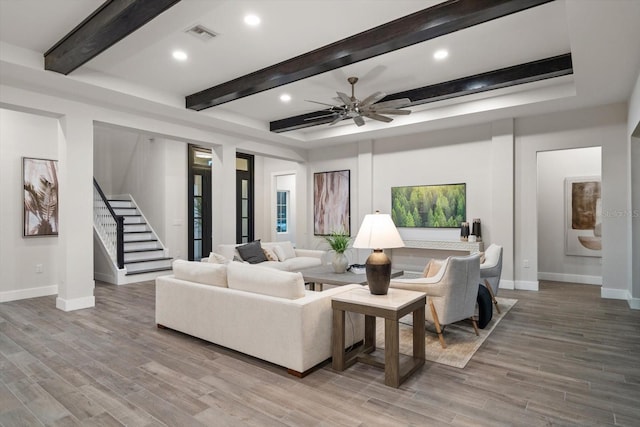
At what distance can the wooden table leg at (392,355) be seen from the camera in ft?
8.73

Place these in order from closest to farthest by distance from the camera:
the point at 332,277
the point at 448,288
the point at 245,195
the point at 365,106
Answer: the point at 448,288 → the point at 332,277 → the point at 365,106 → the point at 245,195

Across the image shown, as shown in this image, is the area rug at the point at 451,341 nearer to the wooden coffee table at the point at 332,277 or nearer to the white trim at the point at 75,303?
the wooden coffee table at the point at 332,277

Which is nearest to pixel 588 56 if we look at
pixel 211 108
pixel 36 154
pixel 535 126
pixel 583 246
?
pixel 535 126

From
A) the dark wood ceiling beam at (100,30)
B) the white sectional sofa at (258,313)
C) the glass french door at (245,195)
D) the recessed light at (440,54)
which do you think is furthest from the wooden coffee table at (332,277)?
the glass french door at (245,195)

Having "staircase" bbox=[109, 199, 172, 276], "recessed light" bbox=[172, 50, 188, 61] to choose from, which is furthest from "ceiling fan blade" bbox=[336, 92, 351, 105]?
"staircase" bbox=[109, 199, 172, 276]

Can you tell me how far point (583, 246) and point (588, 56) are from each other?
4.23 meters

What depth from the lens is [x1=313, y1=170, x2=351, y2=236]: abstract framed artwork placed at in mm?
8172

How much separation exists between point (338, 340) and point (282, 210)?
30.6 ft

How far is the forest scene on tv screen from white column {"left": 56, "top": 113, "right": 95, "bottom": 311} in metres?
5.25

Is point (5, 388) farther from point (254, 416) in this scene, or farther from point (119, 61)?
point (119, 61)

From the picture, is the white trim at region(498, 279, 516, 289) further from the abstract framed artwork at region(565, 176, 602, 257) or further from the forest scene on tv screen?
the abstract framed artwork at region(565, 176, 602, 257)

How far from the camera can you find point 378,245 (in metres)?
2.99

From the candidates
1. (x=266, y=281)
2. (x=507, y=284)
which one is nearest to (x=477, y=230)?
(x=507, y=284)

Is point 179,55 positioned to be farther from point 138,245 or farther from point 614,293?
point 614,293
